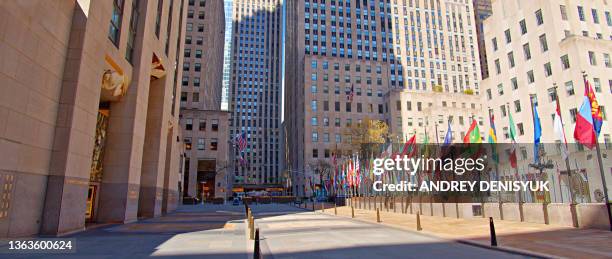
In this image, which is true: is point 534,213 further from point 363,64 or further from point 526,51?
point 363,64

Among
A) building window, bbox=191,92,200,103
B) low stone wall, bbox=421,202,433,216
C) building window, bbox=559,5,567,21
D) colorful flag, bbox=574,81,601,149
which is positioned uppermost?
building window, bbox=559,5,567,21

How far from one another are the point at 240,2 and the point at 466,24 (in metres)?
111

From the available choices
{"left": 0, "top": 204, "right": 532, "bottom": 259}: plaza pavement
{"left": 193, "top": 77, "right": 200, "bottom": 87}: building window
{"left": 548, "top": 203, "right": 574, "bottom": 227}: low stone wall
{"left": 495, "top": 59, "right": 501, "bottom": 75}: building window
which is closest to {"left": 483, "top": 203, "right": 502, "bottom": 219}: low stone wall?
{"left": 548, "top": 203, "right": 574, "bottom": 227}: low stone wall

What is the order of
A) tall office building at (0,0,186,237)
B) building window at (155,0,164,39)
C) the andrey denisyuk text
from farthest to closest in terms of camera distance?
the andrey denisyuk text, building window at (155,0,164,39), tall office building at (0,0,186,237)

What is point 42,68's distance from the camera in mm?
15141

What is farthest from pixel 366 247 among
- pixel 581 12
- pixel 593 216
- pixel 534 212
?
pixel 581 12

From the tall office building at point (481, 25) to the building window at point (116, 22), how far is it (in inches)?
5327

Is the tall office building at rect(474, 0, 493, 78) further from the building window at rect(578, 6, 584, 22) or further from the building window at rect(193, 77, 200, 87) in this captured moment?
the building window at rect(193, 77, 200, 87)

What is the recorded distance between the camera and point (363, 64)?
10662 cm

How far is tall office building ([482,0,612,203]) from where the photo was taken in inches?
1663

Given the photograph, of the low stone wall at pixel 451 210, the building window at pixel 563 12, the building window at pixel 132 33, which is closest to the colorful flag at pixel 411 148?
the low stone wall at pixel 451 210

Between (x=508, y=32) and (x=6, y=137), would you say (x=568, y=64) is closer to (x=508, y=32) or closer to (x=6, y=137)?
(x=508, y=32)

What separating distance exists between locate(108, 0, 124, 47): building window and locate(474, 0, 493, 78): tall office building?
135m

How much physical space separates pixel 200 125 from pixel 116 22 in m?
60.0
